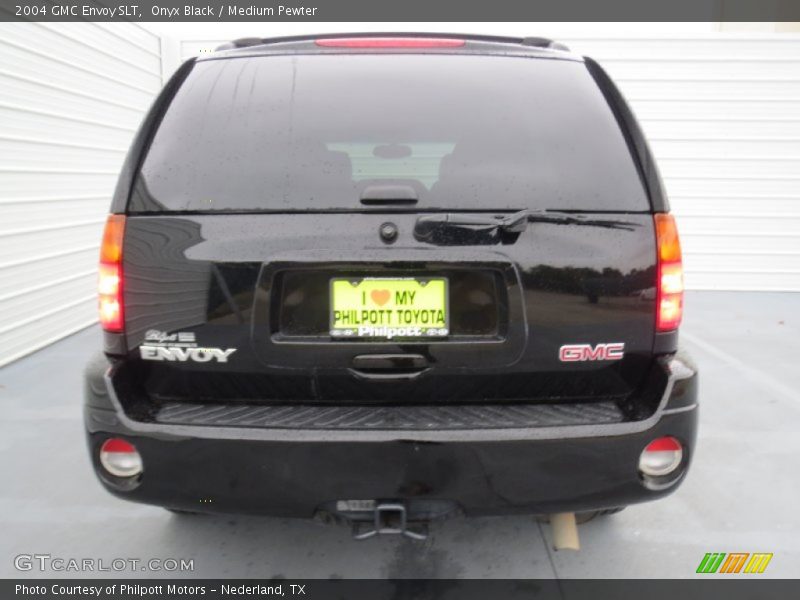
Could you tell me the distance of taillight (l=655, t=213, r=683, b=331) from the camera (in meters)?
1.92

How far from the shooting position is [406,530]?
74.4 inches

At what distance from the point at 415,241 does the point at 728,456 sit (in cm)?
253

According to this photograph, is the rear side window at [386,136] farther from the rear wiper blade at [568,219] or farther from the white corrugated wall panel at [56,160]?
the white corrugated wall panel at [56,160]

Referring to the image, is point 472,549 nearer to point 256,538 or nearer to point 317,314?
point 256,538

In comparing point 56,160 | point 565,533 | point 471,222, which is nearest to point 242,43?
point 471,222

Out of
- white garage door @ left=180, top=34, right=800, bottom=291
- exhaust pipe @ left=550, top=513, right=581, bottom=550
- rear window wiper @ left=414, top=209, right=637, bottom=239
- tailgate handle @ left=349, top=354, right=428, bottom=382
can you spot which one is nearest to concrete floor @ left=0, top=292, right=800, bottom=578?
exhaust pipe @ left=550, top=513, right=581, bottom=550

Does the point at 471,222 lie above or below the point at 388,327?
above

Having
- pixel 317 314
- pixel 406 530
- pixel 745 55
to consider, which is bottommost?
pixel 406 530

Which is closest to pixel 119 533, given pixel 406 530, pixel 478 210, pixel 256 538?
pixel 256 538

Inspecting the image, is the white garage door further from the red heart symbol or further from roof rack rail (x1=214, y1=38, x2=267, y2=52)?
the red heart symbol

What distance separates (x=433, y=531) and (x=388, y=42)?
6.42ft

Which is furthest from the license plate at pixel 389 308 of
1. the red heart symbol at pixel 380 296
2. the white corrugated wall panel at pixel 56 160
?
the white corrugated wall panel at pixel 56 160

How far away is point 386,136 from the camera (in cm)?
203

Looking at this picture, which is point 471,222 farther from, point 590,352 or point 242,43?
point 242,43
